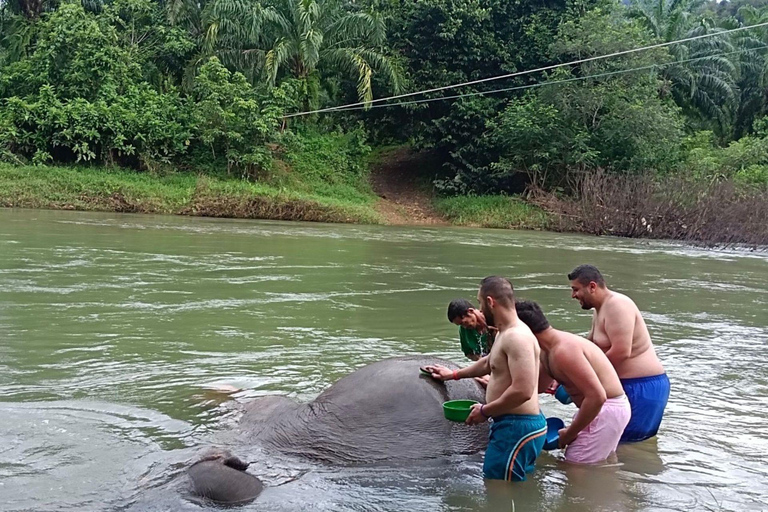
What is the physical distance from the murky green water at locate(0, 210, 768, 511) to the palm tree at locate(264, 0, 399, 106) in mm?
13327

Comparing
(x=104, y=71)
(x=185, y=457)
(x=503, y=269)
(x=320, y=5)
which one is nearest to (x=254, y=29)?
(x=320, y=5)

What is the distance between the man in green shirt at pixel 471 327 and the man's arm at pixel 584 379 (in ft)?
1.75

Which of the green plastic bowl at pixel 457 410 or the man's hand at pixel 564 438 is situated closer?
the green plastic bowl at pixel 457 410

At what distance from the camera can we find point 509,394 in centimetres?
382

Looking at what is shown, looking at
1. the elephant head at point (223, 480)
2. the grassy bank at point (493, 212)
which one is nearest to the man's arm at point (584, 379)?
the elephant head at point (223, 480)

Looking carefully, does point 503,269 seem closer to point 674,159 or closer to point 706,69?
point 674,159

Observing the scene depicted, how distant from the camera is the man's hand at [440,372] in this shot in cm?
435

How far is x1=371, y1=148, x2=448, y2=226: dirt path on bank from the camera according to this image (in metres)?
28.7

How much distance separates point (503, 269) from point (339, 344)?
659 cm

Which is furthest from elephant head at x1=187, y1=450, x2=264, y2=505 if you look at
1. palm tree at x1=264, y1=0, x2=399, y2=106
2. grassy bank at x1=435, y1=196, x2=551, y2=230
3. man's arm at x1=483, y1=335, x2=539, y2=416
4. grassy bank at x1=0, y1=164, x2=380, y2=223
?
palm tree at x1=264, y1=0, x2=399, y2=106

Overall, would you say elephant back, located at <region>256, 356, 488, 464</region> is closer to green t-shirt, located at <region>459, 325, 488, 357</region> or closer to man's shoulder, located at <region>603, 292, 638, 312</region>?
green t-shirt, located at <region>459, 325, 488, 357</region>

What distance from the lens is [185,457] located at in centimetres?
415

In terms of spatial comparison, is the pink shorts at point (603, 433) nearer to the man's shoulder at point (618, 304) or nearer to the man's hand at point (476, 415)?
the man's shoulder at point (618, 304)

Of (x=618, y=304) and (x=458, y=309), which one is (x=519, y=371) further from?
(x=618, y=304)
